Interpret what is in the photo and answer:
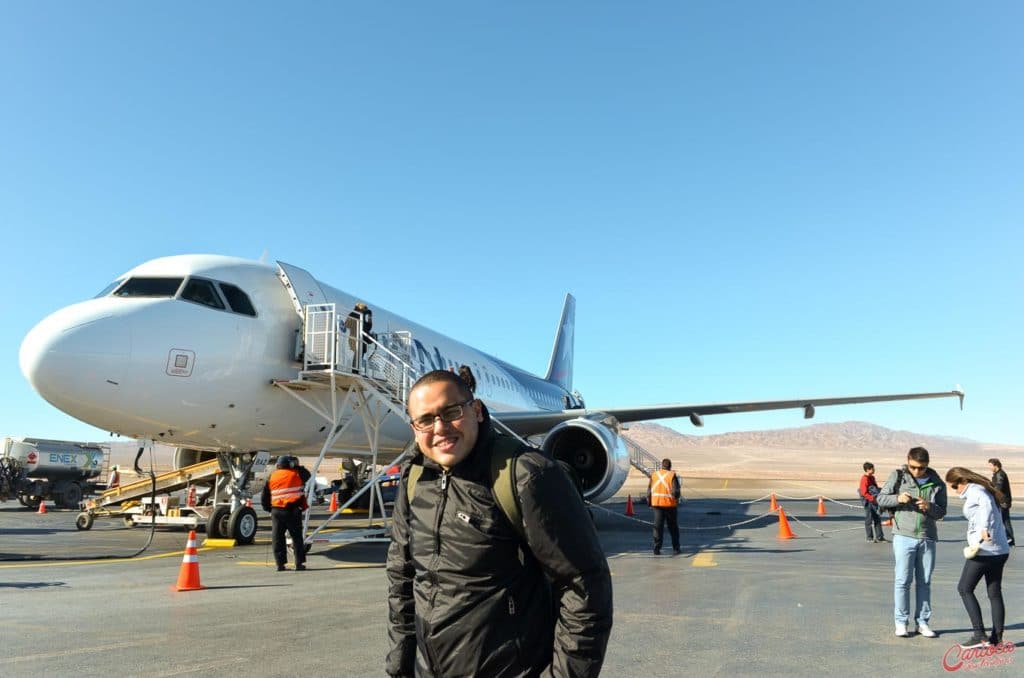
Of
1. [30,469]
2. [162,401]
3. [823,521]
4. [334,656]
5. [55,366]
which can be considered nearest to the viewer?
[334,656]

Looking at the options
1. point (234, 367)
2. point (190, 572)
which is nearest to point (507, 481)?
point (190, 572)

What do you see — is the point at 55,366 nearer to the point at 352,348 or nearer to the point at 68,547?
the point at 352,348

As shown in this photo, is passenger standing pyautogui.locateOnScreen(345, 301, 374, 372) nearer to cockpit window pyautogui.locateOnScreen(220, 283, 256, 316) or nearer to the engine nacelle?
cockpit window pyautogui.locateOnScreen(220, 283, 256, 316)

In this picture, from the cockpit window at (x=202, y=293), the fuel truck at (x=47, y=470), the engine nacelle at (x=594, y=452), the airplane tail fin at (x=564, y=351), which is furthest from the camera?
the airplane tail fin at (x=564, y=351)

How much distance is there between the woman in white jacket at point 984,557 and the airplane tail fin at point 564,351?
25669 millimetres

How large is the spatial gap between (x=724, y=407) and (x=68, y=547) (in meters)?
14.5

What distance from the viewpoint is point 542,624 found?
2.12 meters

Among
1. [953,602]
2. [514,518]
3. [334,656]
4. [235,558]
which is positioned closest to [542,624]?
[514,518]

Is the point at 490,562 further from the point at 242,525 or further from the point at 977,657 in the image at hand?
the point at 242,525

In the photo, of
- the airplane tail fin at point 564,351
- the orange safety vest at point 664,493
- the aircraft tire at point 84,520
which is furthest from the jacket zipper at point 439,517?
the airplane tail fin at point 564,351

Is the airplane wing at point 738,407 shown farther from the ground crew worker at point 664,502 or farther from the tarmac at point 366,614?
the tarmac at point 366,614

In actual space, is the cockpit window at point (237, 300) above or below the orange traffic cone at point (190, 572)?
above

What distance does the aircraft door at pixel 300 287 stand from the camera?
35.3 feet

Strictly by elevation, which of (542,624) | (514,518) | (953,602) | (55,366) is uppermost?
(55,366)
